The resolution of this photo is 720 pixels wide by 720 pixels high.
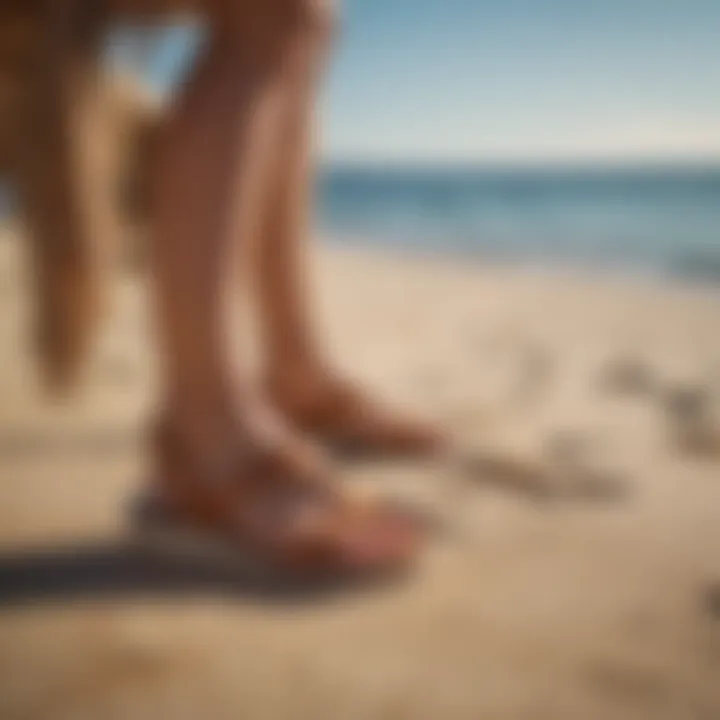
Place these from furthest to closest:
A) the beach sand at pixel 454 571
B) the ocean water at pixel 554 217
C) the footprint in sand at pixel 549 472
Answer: the ocean water at pixel 554 217 < the footprint in sand at pixel 549 472 < the beach sand at pixel 454 571

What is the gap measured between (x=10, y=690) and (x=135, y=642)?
70 millimetres

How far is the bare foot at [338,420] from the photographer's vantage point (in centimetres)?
80

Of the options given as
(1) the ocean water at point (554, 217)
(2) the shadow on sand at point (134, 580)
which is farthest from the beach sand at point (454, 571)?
(1) the ocean water at point (554, 217)

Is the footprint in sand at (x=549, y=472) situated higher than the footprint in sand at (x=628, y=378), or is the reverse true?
the footprint in sand at (x=628, y=378)

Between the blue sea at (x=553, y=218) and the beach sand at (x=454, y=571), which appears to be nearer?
the beach sand at (x=454, y=571)

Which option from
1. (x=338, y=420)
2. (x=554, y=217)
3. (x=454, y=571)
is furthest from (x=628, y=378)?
(x=554, y=217)

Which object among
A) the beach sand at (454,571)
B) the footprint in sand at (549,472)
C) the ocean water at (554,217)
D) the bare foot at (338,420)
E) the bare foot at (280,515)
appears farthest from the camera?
the ocean water at (554,217)

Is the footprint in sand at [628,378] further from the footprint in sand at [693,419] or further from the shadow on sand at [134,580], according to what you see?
the shadow on sand at [134,580]

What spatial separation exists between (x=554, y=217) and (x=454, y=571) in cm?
175

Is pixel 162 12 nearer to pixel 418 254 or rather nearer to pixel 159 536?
pixel 159 536

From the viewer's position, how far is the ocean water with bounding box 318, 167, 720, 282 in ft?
3.01

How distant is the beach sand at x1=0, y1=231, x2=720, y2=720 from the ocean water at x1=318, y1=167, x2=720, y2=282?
137 millimetres

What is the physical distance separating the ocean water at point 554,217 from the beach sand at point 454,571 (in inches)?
5.4

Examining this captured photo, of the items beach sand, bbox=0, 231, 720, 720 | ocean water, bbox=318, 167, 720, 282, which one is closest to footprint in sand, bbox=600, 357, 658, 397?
beach sand, bbox=0, 231, 720, 720
